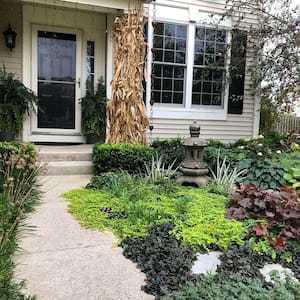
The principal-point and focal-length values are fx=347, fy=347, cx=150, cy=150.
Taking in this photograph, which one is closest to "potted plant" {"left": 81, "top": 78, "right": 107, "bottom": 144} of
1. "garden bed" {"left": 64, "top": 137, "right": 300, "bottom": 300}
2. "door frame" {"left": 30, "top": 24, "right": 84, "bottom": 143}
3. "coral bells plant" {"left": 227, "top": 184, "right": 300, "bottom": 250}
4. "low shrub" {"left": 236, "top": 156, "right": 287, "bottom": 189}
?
"door frame" {"left": 30, "top": 24, "right": 84, "bottom": 143}

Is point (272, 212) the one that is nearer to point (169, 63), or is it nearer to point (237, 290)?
point (237, 290)

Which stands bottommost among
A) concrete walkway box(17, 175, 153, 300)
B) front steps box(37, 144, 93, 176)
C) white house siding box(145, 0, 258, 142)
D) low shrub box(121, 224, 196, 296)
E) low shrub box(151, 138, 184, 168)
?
concrete walkway box(17, 175, 153, 300)

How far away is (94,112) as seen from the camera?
6.64 metres

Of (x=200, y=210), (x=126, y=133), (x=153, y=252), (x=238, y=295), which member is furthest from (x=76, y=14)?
(x=238, y=295)

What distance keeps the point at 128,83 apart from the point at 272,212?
3.36m

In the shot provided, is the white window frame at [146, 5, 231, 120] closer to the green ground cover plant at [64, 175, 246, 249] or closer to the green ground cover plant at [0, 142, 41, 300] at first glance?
the green ground cover plant at [64, 175, 246, 249]

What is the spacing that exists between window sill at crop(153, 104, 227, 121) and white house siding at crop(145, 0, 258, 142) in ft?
0.20

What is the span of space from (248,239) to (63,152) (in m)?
3.75

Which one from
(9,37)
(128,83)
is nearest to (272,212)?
(128,83)

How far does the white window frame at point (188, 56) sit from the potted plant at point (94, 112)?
93cm

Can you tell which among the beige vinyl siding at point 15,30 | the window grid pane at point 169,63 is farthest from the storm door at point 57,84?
the window grid pane at point 169,63

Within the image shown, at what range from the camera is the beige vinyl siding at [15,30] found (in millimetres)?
6277

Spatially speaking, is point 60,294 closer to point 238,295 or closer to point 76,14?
point 238,295

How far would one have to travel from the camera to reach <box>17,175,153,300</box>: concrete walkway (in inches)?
81.8
